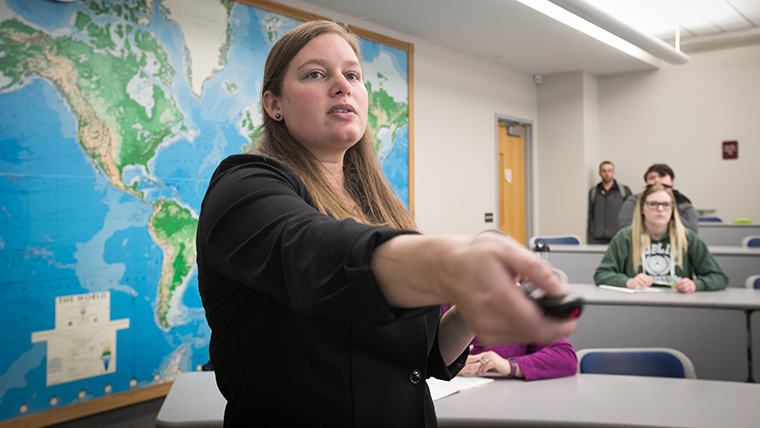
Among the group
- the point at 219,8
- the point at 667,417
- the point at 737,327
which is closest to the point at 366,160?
the point at 667,417

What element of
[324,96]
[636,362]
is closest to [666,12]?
[636,362]

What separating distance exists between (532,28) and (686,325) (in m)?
3.69

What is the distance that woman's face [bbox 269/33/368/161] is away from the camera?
2.72ft

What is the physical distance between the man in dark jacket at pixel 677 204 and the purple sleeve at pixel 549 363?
3.66 m

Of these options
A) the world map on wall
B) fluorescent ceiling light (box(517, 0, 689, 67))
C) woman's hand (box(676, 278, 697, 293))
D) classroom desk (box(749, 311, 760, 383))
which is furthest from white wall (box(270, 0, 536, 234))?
classroom desk (box(749, 311, 760, 383))

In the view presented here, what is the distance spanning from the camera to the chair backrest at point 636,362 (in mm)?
1920

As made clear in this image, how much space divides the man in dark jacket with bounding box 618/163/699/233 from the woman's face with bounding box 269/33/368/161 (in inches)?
188

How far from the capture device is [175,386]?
166 centimetres

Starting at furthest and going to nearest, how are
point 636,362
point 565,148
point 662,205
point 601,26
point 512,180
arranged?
1. point 565,148
2. point 512,180
3. point 601,26
4. point 662,205
5. point 636,362

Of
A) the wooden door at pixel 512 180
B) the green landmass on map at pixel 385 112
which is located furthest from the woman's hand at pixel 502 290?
the wooden door at pixel 512 180

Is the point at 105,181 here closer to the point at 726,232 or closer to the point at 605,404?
the point at 605,404

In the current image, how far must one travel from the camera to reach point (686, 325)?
8.58 ft

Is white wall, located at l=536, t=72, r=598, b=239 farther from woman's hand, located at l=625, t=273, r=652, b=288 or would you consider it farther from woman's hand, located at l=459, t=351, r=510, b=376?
woman's hand, located at l=459, t=351, r=510, b=376

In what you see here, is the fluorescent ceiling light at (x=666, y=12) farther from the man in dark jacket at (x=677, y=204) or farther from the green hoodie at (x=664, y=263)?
the green hoodie at (x=664, y=263)
